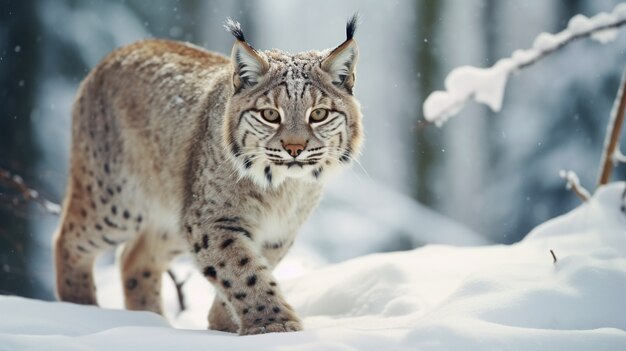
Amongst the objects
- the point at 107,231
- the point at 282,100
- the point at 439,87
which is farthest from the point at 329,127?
the point at 439,87

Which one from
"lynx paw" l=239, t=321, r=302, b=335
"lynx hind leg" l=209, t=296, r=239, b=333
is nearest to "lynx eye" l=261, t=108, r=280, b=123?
"lynx paw" l=239, t=321, r=302, b=335

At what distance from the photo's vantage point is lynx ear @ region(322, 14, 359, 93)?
4.16 m

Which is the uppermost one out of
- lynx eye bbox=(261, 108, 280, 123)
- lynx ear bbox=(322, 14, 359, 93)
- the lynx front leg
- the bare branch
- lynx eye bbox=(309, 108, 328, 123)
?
lynx ear bbox=(322, 14, 359, 93)

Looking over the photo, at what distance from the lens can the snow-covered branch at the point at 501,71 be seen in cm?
464

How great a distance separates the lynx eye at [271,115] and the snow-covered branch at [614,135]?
7.71 feet

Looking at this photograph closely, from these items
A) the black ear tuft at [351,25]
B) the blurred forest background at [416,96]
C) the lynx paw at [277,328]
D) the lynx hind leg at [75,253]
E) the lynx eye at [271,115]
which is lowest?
the lynx paw at [277,328]

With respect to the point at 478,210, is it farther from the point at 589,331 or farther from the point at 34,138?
the point at 589,331

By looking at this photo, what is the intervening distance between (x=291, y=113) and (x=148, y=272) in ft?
7.73

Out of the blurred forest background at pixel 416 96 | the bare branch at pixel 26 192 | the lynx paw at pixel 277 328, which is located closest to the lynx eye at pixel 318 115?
the lynx paw at pixel 277 328

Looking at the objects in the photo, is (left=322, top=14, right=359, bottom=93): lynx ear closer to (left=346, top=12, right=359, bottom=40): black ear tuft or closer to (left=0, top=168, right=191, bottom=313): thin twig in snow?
(left=346, top=12, right=359, bottom=40): black ear tuft

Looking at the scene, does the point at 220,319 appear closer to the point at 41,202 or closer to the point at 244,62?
the point at 244,62

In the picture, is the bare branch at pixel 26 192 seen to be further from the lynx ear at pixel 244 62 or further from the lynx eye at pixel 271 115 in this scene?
the lynx eye at pixel 271 115

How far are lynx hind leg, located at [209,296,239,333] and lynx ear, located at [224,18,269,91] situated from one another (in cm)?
130

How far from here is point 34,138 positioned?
30.1 ft
